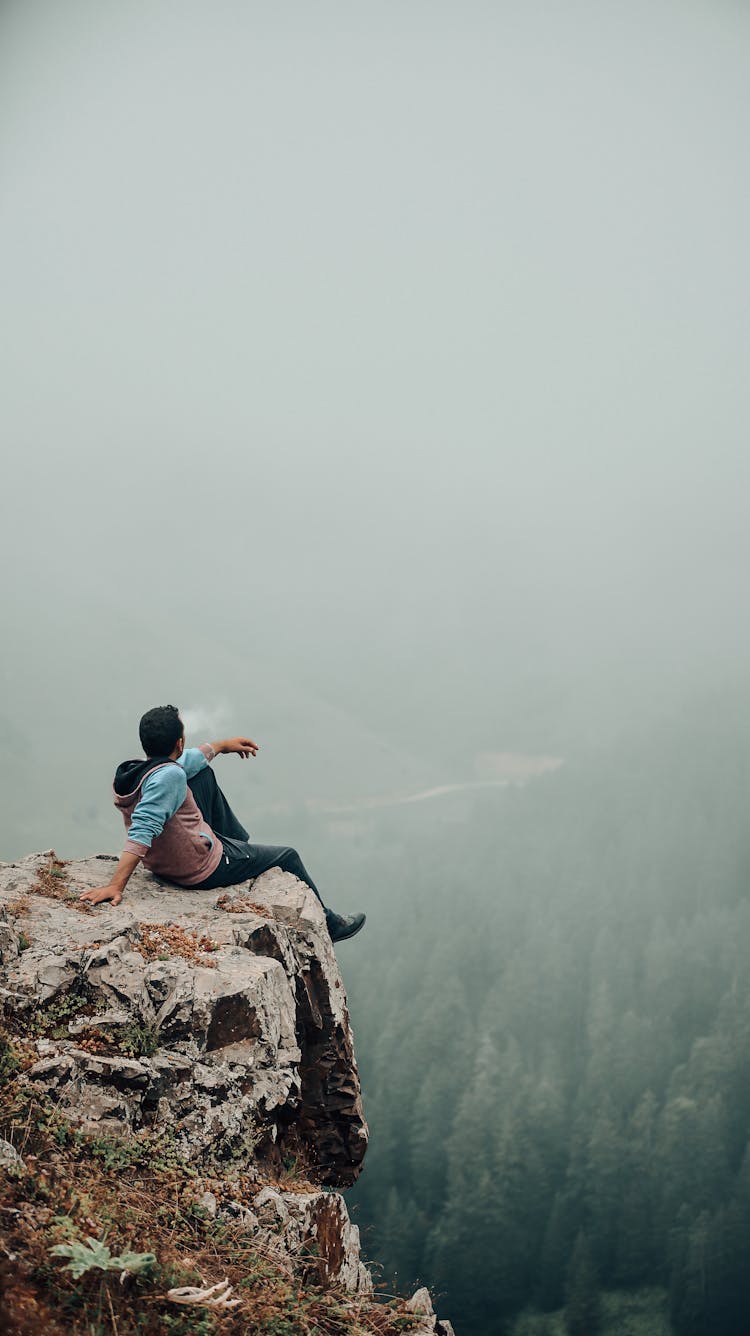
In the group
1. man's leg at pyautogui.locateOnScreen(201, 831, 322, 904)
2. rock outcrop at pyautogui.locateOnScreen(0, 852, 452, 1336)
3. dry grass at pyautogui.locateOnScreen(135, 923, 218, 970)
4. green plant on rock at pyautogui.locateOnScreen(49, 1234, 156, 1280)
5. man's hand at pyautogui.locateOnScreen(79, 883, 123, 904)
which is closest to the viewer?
green plant on rock at pyautogui.locateOnScreen(49, 1234, 156, 1280)

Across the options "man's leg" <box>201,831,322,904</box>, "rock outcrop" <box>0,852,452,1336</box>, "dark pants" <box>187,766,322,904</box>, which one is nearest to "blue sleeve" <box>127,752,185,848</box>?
"rock outcrop" <box>0,852,452,1336</box>

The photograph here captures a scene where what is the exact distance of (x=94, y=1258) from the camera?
3959 millimetres

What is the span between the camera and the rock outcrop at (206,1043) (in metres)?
5.44

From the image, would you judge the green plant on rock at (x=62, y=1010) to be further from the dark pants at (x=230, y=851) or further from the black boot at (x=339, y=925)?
the black boot at (x=339, y=925)

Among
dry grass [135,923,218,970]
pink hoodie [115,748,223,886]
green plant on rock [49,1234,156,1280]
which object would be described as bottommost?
green plant on rock [49,1234,156,1280]

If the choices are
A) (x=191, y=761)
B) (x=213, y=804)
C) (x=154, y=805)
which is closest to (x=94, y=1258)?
(x=154, y=805)

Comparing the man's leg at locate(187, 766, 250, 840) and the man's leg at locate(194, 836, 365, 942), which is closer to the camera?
the man's leg at locate(187, 766, 250, 840)

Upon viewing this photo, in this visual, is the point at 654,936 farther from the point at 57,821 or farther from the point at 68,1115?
the point at 68,1115

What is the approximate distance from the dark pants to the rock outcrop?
Result: 31 cm

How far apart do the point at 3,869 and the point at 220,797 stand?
7.43ft

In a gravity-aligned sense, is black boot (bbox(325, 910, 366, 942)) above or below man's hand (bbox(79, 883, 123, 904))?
above

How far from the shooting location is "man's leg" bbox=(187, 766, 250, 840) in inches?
317

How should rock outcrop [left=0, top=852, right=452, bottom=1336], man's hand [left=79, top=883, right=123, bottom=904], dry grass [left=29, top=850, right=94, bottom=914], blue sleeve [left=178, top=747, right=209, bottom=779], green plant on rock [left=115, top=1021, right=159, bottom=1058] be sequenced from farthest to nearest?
1. blue sleeve [left=178, top=747, right=209, bottom=779]
2. dry grass [left=29, top=850, right=94, bottom=914]
3. man's hand [left=79, top=883, right=123, bottom=904]
4. green plant on rock [left=115, top=1021, right=159, bottom=1058]
5. rock outcrop [left=0, top=852, right=452, bottom=1336]

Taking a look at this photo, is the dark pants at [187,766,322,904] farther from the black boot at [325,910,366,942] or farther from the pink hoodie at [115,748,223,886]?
the black boot at [325,910,366,942]
